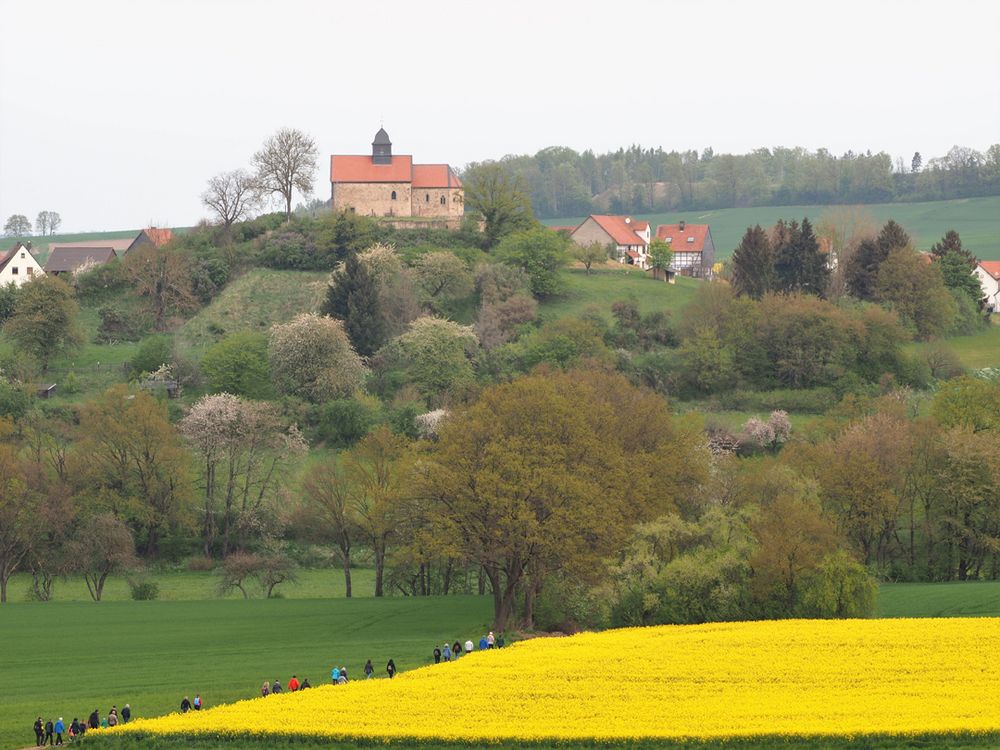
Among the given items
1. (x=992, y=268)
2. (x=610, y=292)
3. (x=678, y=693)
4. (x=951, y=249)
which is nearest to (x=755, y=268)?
(x=610, y=292)

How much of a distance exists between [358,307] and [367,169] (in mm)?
Result: 26858

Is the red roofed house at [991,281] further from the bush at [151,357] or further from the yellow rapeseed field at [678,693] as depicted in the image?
the yellow rapeseed field at [678,693]

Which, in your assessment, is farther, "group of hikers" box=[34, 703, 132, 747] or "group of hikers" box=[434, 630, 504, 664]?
"group of hikers" box=[434, 630, 504, 664]

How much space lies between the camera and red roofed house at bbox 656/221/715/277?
537 feet

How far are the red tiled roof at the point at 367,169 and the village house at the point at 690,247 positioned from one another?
118 feet

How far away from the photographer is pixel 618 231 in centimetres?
15388

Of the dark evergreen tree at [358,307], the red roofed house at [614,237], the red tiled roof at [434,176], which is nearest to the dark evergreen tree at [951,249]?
the red roofed house at [614,237]

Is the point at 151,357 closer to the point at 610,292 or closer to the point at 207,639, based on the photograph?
the point at 610,292

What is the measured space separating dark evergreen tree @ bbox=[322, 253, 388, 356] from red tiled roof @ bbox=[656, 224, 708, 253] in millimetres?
56977

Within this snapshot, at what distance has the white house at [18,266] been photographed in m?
132

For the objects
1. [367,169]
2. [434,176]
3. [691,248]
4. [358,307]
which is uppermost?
[367,169]

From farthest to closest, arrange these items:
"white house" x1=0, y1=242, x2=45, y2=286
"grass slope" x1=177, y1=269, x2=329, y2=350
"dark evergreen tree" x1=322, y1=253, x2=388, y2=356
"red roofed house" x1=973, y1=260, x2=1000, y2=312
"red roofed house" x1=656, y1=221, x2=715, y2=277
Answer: "red roofed house" x1=656, y1=221, x2=715, y2=277
"red roofed house" x1=973, y1=260, x2=1000, y2=312
"white house" x1=0, y1=242, x2=45, y2=286
"grass slope" x1=177, y1=269, x2=329, y2=350
"dark evergreen tree" x1=322, y1=253, x2=388, y2=356

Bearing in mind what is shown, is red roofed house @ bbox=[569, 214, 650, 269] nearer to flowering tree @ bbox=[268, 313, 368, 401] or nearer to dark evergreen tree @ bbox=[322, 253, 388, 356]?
dark evergreen tree @ bbox=[322, 253, 388, 356]

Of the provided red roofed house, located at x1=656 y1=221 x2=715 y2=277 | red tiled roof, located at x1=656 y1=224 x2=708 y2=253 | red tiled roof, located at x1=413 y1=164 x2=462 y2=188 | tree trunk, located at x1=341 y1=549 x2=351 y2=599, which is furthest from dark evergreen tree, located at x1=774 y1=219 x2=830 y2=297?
tree trunk, located at x1=341 y1=549 x2=351 y2=599
